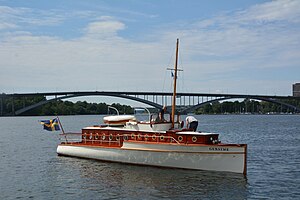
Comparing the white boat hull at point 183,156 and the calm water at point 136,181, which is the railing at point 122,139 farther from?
the calm water at point 136,181

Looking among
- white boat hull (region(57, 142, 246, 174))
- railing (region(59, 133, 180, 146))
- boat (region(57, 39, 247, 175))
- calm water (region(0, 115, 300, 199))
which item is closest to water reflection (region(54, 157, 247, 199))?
calm water (region(0, 115, 300, 199))

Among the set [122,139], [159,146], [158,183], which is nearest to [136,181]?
[158,183]

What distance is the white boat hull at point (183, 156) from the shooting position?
995 inches

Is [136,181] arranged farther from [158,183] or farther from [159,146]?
[159,146]

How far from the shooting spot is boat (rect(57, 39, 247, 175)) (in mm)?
25484

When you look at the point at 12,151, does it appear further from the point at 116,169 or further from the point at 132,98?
the point at 132,98

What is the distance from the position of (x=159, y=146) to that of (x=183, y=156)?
172 cm

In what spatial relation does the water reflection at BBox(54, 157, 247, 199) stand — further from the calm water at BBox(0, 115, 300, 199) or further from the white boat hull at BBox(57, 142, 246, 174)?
the white boat hull at BBox(57, 142, 246, 174)

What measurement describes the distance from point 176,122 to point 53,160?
10.6 meters

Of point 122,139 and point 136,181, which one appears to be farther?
point 122,139

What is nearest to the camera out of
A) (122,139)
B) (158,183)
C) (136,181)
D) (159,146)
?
(158,183)

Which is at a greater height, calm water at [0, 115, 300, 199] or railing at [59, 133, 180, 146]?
railing at [59, 133, 180, 146]

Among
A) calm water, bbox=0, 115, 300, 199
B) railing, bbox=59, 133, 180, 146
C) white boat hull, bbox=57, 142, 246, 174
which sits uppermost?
railing, bbox=59, 133, 180, 146

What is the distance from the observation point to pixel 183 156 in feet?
86.8
